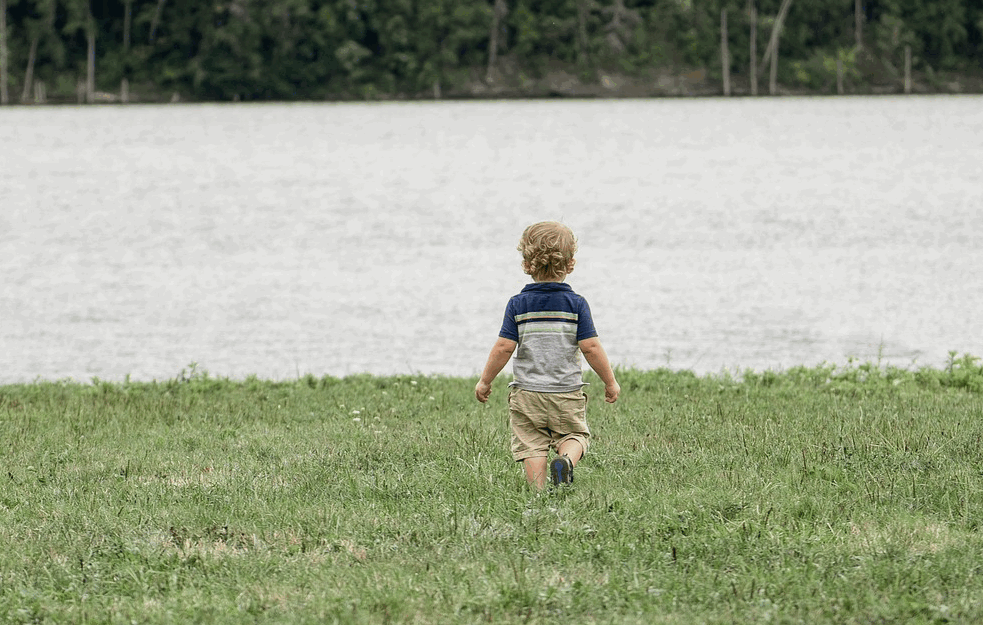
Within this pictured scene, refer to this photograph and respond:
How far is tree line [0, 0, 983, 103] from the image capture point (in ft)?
308

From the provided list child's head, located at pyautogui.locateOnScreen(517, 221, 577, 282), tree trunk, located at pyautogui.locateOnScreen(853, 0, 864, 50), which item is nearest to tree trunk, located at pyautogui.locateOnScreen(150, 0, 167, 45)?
tree trunk, located at pyautogui.locateOnScreen(853, 0, 864, 50)

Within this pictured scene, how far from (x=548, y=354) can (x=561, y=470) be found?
0.58 meters

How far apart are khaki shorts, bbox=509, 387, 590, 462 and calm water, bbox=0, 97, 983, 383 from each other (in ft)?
21.1

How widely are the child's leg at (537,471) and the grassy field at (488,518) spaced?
0.06 metres

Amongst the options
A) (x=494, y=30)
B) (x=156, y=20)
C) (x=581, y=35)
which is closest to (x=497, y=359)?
(x=494, y=30)

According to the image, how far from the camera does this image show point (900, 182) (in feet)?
121

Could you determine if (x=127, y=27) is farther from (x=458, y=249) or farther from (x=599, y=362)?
(x=599, y=362)

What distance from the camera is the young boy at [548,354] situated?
19.2 ft

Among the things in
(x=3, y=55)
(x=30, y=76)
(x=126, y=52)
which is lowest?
(x=30, y=76)

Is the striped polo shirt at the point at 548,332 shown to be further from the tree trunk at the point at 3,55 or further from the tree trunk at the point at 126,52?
the tree trunk at the point at 126,52

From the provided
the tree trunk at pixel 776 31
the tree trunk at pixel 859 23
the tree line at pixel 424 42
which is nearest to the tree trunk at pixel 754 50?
the tree line at pixel 424 42

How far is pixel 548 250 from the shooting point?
5797 millimetres

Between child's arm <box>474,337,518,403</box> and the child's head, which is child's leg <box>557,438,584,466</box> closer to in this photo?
child's arm <box>474,337,518,403</box>

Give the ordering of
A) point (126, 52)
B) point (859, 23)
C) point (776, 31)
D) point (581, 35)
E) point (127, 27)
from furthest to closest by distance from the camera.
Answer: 1. point (859, 23)
2. point (127, 27)
3. point (126, 52)
4. point (581, 35)
5. point (776, 31)
